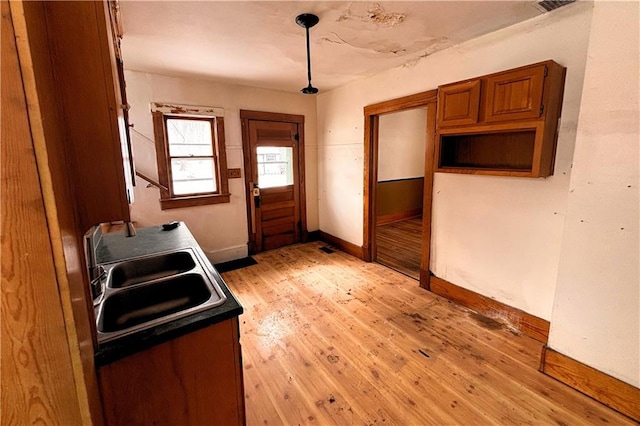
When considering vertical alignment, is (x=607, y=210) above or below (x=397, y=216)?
above

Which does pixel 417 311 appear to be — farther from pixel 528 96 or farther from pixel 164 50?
pixel 164 50

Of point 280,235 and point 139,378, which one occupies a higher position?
point 139,378

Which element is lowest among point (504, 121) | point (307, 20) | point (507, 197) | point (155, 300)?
point (155, 300)

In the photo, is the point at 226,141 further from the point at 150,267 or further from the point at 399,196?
the point at 399,196

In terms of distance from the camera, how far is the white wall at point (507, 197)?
75.5 inches

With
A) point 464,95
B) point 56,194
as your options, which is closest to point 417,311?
point 464,95

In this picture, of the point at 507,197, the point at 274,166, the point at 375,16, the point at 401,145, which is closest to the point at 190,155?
the point at 274,166

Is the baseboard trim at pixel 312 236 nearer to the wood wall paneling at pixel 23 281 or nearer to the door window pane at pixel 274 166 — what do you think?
the door window pane at pixel 274 166

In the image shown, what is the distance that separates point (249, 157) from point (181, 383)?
3182mm

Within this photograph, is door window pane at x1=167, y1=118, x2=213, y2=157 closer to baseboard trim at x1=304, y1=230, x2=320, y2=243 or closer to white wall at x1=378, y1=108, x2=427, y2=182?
baseboard trim at x1=304, y1=230, x2=320, y2=243

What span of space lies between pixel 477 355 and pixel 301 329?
1.35 m

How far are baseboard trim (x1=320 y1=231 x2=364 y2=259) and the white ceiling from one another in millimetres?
2295

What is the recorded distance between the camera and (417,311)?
2.65 m

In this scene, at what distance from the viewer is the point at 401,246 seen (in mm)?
4504
